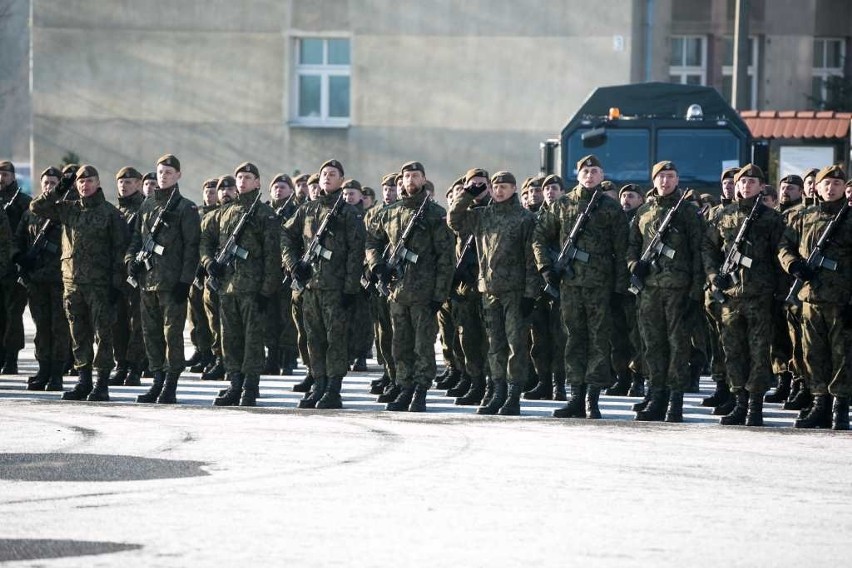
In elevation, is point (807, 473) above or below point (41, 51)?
below

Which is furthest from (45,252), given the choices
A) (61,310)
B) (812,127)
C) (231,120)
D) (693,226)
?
(231,120)

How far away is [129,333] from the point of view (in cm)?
1612

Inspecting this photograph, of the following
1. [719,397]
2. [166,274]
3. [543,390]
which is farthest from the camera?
[543,390]

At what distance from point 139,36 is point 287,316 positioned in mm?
16216

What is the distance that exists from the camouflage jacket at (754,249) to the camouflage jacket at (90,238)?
4882mm

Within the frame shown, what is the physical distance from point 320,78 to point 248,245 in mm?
19470

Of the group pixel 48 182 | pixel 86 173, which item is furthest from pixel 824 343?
pixel 48 182

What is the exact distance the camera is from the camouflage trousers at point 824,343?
42.3ft

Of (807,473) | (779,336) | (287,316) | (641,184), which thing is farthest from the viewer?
(641,184)

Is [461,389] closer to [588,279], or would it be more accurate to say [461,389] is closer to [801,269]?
[588,279]

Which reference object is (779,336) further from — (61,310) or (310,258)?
(61,310)

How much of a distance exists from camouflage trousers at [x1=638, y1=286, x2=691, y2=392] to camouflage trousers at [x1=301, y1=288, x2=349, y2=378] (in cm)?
243

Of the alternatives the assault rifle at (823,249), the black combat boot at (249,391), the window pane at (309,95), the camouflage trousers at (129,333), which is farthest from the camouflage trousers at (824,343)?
the window pane at (309,95)

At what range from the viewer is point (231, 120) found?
3316 cm
